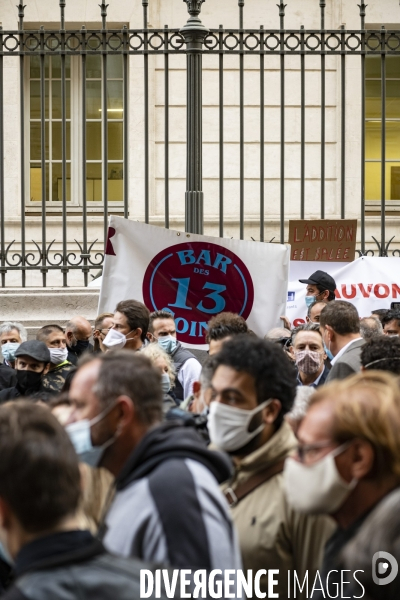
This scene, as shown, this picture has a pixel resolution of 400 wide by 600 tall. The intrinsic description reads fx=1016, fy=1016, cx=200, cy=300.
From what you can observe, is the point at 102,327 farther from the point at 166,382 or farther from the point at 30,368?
the point at 166,382

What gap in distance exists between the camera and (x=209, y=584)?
96.7 inches

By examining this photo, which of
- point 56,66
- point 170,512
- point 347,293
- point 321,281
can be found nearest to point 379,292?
point 347,293

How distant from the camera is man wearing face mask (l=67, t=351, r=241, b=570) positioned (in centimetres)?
246

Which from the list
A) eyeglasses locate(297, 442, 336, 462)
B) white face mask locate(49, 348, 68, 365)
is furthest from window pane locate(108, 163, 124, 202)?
eyeglasses locate(297, 442, 336, 462)

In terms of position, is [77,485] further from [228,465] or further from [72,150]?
[72,150]

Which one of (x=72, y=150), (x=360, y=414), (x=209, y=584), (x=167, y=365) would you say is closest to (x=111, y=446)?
(x=209, y=584)

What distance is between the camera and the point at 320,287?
8.02m

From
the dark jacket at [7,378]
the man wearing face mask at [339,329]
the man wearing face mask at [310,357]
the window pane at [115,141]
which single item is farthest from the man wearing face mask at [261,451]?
the window pane at [115,141]

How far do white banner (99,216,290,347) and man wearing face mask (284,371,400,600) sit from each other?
16.9ft

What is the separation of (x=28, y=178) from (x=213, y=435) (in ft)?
33.3

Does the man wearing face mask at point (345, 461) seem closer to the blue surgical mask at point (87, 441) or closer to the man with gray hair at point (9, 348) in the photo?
the blue surgical mask at point (87, 441)

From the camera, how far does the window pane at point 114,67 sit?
42.9 feet

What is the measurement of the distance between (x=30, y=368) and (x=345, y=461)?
3.92m

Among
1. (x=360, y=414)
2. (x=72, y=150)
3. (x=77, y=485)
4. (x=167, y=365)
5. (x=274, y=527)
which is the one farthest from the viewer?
(x=72, y=150)
